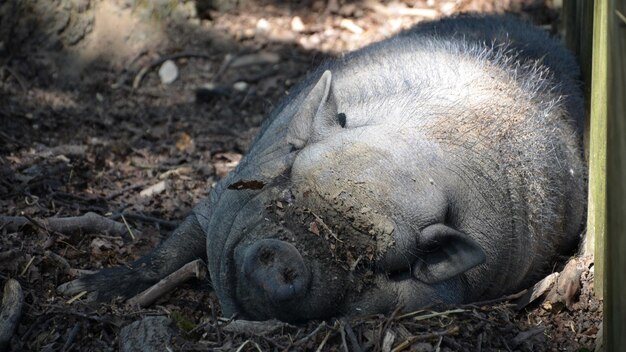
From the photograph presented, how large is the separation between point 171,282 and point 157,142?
7.39ft

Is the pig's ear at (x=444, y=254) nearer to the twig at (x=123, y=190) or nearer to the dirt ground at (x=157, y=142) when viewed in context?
the dirt ground at (x=157, y=142)

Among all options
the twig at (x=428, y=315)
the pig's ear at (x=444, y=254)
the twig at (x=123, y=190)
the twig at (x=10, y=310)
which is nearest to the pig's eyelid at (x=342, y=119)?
the pig's ear at (x=444, y=254)

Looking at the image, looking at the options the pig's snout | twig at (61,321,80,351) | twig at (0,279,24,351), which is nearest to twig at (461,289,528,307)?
the pig's snout

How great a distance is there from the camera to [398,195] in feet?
12.0

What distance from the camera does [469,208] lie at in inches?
157

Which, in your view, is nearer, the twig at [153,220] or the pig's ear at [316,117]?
the pig's ear at [316,117]

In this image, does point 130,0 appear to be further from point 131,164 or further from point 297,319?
point 297,319

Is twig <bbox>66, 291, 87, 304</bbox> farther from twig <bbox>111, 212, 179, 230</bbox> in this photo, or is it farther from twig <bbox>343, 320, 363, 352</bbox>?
twig <bbox>343, 320, 363, 352</bbox>

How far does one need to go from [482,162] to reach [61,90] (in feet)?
12.2

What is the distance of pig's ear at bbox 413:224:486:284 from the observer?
371 cm

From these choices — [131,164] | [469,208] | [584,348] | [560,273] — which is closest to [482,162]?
[469,208]

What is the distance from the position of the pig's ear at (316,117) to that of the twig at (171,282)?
77cm

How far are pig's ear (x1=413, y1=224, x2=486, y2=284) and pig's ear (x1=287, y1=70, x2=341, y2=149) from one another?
612 millimetres

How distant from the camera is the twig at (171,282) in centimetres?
416
